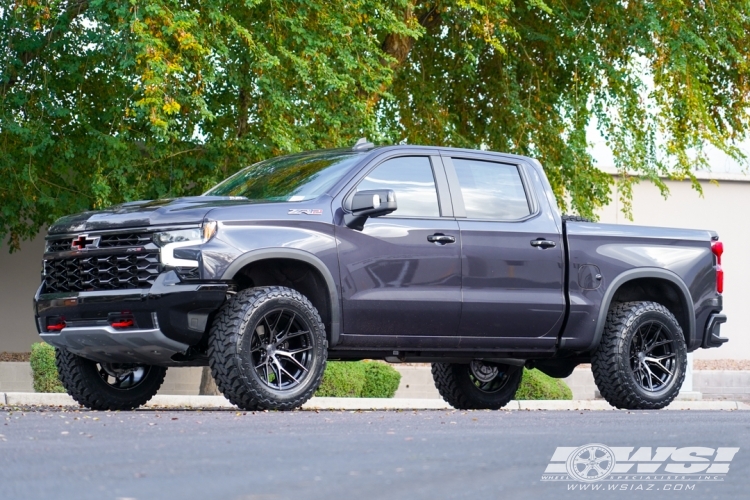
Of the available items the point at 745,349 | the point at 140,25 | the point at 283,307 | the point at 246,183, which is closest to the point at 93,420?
the point at 283,307

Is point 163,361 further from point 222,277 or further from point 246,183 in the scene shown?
point 246,183

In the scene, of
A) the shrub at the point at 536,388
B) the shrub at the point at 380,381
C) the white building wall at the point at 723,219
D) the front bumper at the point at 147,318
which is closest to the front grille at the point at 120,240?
the front bumper at the point at 147,318

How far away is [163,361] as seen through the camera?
28.8ft

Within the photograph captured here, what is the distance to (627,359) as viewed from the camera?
10.3 m

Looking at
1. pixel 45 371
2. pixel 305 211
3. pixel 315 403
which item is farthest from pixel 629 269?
pixel 45 371

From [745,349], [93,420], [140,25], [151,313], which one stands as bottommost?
[745,349]

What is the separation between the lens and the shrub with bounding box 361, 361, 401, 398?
58.5 feet

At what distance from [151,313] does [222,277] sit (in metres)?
0.51

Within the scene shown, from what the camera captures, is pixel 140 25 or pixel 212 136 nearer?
pixel 140 25

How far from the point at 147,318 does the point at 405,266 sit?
6.35 feet

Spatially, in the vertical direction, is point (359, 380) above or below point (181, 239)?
below

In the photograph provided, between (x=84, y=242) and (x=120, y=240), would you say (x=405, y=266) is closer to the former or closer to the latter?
(x=120, y=240)

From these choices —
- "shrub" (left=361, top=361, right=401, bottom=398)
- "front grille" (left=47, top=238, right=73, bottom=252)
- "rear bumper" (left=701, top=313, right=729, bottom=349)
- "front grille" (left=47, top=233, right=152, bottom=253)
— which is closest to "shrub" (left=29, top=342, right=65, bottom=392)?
"shrub" (left=361, top=361, right=401, bottom=398)

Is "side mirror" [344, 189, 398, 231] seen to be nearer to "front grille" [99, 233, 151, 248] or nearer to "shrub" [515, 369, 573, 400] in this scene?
"front grille" [99, 233, 151, 248]
